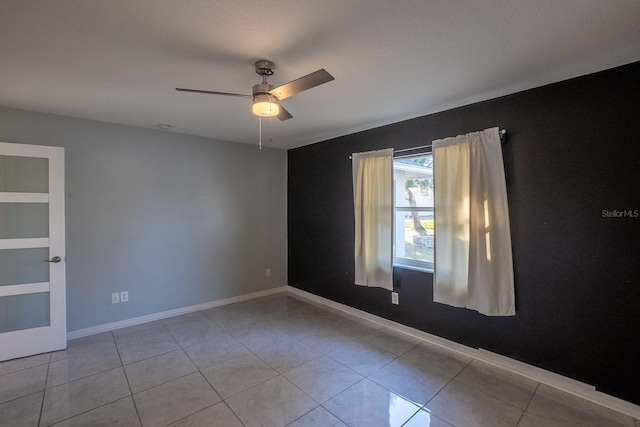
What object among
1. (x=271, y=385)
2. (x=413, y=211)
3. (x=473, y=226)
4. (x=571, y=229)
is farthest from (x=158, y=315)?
→ (x=571, y=229)

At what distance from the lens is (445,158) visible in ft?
9.00

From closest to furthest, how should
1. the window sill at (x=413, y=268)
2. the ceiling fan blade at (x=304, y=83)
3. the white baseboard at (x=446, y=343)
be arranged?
the ceiling fan blade at (x=304, y=83)
the white baseboard at (x=446, y=343)
the window sill at (x=413, y=268)

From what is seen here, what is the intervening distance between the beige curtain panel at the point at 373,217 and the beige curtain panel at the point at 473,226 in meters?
0.57

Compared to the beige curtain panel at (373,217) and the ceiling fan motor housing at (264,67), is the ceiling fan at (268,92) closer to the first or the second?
the ceiling fan motor housing at (264,67)

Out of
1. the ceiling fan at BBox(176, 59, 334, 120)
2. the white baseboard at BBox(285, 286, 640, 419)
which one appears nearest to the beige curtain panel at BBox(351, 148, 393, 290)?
the white baseboard at BBox(285, 286, 640, 419)

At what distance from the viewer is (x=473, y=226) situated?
2525mm

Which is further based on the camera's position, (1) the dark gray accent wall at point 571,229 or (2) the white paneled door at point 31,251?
(2) the white paneled door at point 31,251

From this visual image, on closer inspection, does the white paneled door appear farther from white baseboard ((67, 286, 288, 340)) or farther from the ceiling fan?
the ceiling fan

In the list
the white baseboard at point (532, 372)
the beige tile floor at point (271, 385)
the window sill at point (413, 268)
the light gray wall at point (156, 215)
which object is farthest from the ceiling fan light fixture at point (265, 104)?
the white baseboard at point (532, 372)

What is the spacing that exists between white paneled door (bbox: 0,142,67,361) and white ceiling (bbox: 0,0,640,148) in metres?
0.63

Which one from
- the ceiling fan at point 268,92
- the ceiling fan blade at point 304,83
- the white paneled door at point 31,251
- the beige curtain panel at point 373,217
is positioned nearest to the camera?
the ceiling fan blade at point 304,83

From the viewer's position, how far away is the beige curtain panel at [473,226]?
7.90 feet

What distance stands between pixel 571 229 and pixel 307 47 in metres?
2.35

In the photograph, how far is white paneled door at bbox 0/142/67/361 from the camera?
2.67 m
